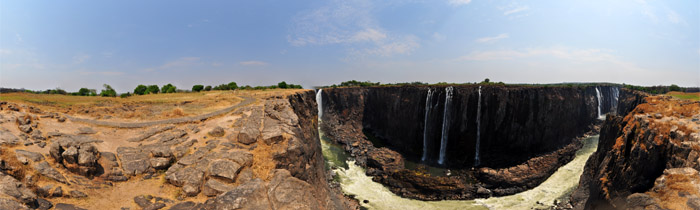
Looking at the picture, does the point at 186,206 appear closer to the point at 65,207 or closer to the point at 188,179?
the point at 188,179

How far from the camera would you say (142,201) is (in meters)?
8.32

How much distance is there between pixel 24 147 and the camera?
385 inches

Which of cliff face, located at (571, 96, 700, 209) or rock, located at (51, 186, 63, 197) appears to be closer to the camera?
rock, located at (51, 186, 63, 197)

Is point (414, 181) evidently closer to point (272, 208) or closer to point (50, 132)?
point (272, 208)

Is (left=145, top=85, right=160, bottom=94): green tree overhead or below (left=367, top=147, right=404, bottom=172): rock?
overhead

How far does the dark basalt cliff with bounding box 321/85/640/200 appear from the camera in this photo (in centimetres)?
2836

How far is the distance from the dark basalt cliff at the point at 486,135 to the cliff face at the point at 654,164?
35.8 feet

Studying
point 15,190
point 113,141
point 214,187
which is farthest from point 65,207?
point 113,141

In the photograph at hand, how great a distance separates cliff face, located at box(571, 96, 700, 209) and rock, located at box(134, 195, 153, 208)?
20.0 meters

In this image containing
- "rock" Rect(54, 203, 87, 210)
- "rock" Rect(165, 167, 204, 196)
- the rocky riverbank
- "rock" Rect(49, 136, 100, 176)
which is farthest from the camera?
"rock" Rect(49, 136, 100, 176)

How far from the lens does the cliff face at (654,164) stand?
10.9 metres

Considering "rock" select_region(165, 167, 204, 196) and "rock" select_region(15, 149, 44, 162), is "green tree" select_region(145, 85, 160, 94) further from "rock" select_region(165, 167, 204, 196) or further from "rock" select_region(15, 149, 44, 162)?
"rock" select_region(165, 167, 204, 196)

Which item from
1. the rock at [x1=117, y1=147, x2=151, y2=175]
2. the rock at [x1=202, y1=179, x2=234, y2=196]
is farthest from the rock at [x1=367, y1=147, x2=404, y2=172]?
the rock at [x1=117, y1=147, x2=151, y2=175]

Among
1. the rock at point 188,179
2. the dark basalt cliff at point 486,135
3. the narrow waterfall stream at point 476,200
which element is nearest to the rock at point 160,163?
the rock at point 188,179
